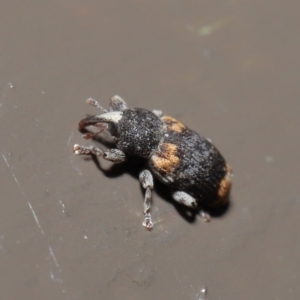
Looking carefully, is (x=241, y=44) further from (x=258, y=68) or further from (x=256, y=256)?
(x=256, y=256)

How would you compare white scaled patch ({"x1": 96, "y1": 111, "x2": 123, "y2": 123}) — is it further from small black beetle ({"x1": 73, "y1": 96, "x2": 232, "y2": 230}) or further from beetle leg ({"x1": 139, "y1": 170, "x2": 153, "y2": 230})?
beetle leg ({"x1": 139, "y1": 170, "x2": 153, "y2": 230})

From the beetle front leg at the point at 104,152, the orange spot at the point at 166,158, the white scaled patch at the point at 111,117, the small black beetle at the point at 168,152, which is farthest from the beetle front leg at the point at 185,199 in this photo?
Answer: the white scaled patch at the point at 111,117

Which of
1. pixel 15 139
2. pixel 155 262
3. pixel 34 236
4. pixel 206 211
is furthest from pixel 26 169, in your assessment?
pixel 206 211

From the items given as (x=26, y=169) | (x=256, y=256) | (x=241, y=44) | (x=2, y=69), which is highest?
(x=241, y=44)

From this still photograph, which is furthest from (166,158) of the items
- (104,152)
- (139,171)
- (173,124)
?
(104,152)

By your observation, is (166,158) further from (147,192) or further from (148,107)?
(148,107)

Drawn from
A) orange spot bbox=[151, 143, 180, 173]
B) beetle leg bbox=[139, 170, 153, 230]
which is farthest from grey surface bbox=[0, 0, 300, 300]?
orange spot bbox=[151, 143, 180, 173]

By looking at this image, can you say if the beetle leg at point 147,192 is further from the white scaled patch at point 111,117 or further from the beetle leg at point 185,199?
the white scaled patch at point 111,117
